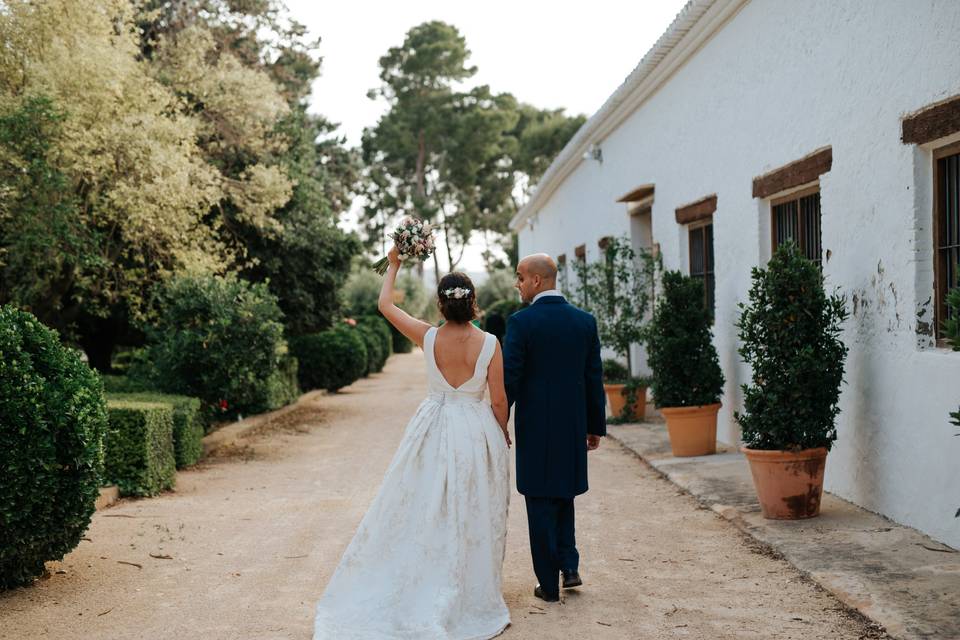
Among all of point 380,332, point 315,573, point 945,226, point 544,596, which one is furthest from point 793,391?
point 380,332

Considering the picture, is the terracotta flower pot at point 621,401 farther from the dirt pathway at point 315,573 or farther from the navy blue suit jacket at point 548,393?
the navy blue suit jacket at point 548,393

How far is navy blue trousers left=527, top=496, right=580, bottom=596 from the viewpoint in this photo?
4832 mm

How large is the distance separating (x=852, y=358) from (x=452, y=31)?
3653 centimetres

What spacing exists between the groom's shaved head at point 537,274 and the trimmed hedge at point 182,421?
496cm

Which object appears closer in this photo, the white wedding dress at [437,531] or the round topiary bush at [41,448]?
the white wedding dress at [437,531]

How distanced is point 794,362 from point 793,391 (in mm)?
192

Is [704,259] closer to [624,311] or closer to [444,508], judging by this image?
[624,311]

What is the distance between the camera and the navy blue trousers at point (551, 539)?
4.83m

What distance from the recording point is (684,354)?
9.14 metres

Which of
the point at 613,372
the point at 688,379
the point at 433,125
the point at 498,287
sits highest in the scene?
the point at 433,125

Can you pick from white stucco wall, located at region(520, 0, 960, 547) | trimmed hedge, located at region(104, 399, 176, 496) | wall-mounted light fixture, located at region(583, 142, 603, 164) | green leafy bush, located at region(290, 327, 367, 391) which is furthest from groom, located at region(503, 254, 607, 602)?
green leafy bush, located at region(290, 327, 367, 391)

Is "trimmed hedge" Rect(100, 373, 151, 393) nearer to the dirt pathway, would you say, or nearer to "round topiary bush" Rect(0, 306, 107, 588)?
the dirt pathway

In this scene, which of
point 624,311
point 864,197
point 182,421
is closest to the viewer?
point 864,197

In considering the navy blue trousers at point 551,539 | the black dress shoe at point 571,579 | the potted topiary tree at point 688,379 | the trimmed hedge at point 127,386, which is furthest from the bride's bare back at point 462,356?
the trimmed hedge at point 127,386
